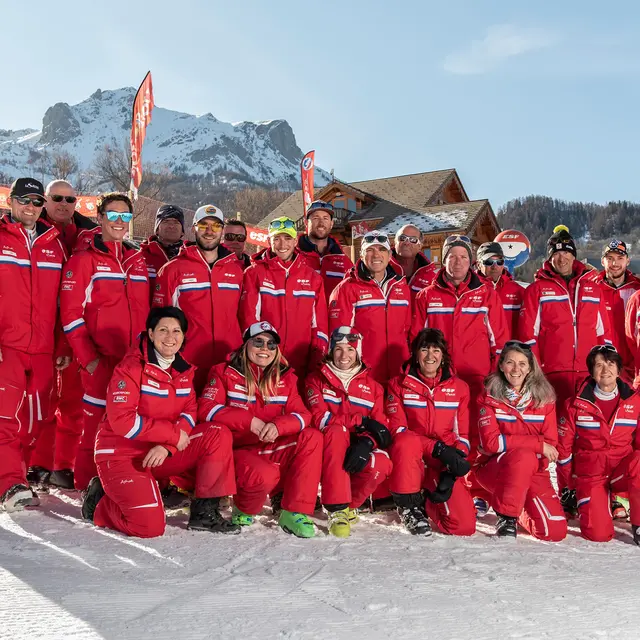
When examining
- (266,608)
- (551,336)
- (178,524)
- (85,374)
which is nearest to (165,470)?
(178,524)

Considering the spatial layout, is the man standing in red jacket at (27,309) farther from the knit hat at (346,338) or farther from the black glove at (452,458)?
the black glove at (452,458)

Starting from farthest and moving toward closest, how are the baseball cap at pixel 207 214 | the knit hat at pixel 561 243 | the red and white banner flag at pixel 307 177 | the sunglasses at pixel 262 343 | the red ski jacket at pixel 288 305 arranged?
the red and white banner flag at pixel 307 177 < the knit hat at pixel 561 243 < the red ski jacket at pixel 288 305 < the baseball cap at pixel 207 214 < the sunglasses at pixel 262 343

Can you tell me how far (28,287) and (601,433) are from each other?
4344 millimetres

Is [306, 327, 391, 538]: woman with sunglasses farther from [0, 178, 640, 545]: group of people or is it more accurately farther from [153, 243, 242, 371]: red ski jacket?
[153, 243, 242, 371]: red ski jacket

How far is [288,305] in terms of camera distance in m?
5.04

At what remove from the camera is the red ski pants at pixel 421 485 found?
13.7 feet

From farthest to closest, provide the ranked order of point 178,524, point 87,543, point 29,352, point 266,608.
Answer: point 29,352
point 178,524
point 87,543
point 266,608

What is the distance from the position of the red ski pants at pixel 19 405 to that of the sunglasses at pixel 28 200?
109cm

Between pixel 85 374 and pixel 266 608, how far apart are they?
264 cm

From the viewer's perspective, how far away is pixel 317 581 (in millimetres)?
3086

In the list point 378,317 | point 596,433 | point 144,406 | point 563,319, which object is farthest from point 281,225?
point 596,433

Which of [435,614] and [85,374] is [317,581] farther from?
[85,374]

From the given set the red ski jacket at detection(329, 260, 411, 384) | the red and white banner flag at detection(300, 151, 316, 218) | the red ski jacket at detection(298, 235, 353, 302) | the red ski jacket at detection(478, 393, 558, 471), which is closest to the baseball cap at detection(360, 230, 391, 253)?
the red ski jacket at detection(329, 260, 411, 384)

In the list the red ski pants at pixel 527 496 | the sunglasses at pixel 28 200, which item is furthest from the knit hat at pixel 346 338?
the sunglasses at pixel 28 200
